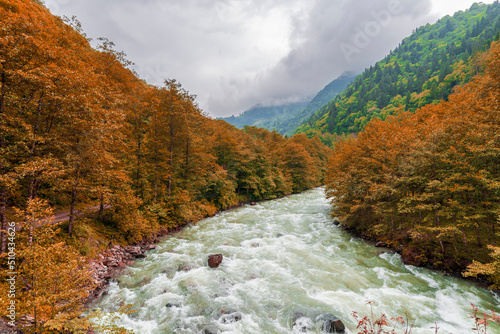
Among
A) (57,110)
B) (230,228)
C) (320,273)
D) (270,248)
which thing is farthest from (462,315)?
(57,110)

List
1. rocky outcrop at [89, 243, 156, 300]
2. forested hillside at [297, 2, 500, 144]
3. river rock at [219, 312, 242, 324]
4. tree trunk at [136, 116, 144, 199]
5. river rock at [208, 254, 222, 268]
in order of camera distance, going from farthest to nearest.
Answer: forested hillside at [297, 2, 500, 144] → tree trunk at [136, 116, 144, 199] → river rock at [208, 254, 222, 268] → rocky outcrop at [89, 243, 156, 300] → river rock at [219, 312, 242, 324]

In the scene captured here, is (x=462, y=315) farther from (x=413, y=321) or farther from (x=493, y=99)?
(x=493, y=99)

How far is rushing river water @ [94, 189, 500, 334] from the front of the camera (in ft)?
31.1

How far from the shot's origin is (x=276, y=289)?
11.9 m

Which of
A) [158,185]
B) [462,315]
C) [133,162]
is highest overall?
[133,162]

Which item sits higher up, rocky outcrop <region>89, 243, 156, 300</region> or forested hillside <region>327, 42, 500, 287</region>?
forested hillside <region>327, 42, 500, 287</region>

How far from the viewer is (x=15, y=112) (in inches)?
365

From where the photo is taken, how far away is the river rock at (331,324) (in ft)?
28.6

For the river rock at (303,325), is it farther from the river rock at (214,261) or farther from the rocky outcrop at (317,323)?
the river rock at (214,261)

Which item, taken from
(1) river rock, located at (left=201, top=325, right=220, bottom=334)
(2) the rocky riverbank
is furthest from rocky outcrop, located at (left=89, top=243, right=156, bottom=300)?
(1) river rock, located at (left=201, top=325, right=220, bottom=334)

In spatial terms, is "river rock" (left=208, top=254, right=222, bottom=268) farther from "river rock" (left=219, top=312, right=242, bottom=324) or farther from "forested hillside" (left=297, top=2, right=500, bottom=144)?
"forested hillside" (left=297, top=2, right=500, bottom=144)

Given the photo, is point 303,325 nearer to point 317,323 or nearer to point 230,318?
point 317,323

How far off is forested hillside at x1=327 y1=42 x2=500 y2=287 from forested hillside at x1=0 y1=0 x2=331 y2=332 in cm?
1721

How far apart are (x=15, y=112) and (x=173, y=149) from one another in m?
14.4
